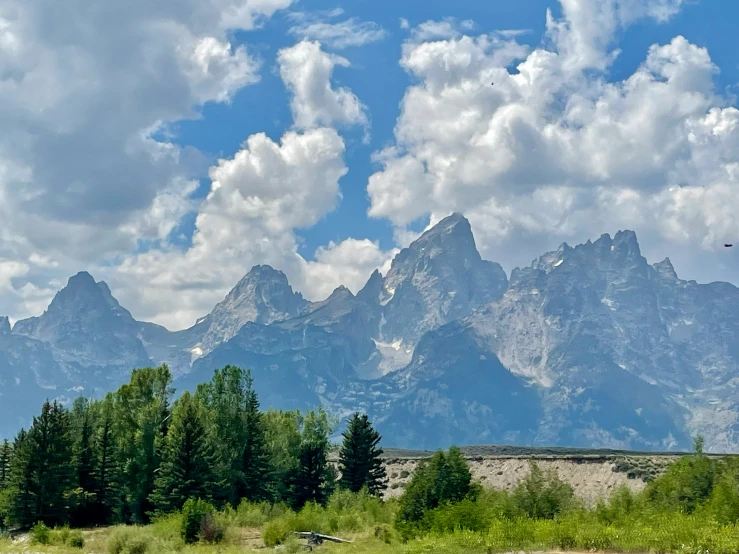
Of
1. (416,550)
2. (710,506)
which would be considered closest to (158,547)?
(416,550)

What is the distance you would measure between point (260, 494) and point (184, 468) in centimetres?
1293

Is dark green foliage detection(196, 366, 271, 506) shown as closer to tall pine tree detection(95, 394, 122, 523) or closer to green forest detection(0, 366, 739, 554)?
green forest detection(0, 366, 739, 554)

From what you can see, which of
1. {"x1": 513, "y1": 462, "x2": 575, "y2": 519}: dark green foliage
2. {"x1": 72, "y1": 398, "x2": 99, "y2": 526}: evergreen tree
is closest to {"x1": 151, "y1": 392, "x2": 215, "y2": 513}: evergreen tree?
{"x1": 72, "y1": 398, "x2": 99, "y2": 526}: evergreen tree

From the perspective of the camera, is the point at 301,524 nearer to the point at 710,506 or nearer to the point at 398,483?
the point at 710,506

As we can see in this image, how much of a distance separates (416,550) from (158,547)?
52.1ft

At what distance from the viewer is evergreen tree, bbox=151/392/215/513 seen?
63.5 m

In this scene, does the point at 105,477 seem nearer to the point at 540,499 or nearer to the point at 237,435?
the point at 237,435

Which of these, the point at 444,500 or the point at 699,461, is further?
the point at 699,461

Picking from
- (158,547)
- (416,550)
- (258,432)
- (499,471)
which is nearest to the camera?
(416,550)

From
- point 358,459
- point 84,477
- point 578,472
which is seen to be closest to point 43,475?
point 84,477

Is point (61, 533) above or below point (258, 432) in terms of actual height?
below

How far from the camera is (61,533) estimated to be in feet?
173

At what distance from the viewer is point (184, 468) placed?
64.2 meters

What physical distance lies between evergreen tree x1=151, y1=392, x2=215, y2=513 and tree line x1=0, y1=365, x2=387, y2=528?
80 mm
